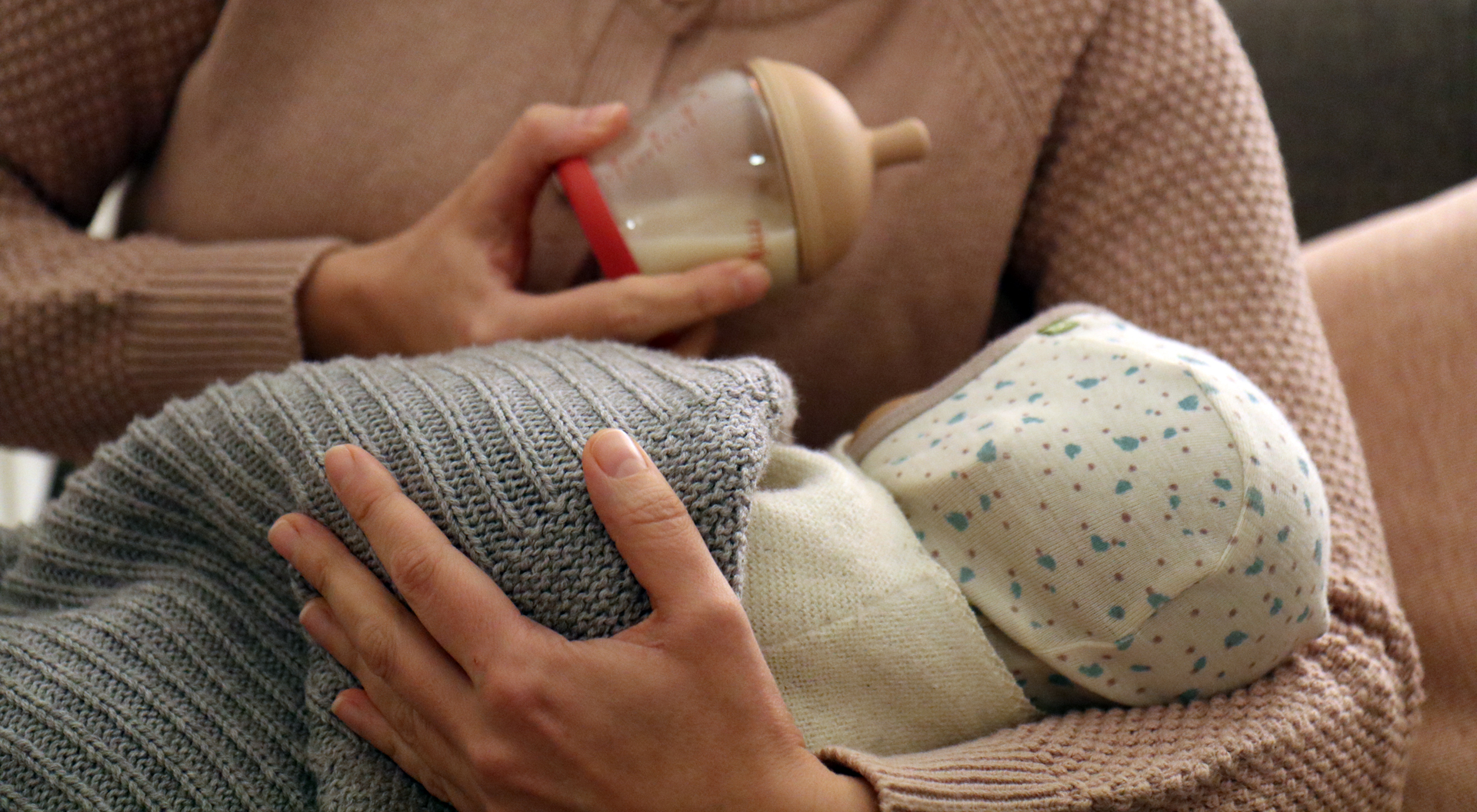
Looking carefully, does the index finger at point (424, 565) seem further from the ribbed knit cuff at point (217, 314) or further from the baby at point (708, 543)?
the ribbed knit cuff at point (217, 314)

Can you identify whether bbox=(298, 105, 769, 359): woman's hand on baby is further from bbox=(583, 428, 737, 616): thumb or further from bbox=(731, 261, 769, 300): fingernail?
bbox=(583, 428, 737, 616): thumb

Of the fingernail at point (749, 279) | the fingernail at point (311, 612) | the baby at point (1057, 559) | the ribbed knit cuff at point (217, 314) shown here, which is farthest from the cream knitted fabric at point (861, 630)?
the ribbed knit cuff at point (217, 314)

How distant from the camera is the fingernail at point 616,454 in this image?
54cm

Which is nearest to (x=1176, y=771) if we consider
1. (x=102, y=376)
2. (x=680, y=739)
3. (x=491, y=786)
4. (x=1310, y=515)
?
(x=1310, y=515)

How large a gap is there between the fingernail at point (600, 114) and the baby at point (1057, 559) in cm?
29

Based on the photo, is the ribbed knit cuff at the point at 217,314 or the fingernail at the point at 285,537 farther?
the ribbed knit cuff at the point at 217,314

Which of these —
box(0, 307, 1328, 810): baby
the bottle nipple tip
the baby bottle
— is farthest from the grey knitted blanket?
the bottle nipple tip

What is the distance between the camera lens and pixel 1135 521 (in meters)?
0.59

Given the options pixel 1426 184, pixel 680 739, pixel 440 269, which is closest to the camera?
pixel 680 739

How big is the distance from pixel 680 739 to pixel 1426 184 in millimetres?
1214

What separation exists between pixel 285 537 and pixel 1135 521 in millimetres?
514

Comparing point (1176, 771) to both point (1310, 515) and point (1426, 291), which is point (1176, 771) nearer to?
point (1310, 515)

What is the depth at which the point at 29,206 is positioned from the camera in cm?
88

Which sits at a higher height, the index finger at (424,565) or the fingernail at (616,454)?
the fingernail at (616,454)
